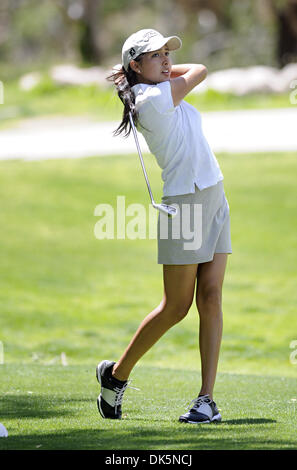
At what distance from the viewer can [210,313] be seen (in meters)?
4.93

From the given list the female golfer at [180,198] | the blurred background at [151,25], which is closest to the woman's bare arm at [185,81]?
the female golfer at [180,198]

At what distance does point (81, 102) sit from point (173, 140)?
18.3 metres

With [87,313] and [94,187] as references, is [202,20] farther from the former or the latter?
[87,313]

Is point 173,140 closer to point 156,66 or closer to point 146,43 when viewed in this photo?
point 156,66

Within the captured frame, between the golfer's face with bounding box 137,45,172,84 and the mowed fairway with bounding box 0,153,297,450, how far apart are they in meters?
1.79

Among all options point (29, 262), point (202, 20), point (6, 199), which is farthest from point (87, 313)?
point (202, 20)

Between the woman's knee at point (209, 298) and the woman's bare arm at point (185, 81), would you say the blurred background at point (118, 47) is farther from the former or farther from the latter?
the woman's knee at point (209, 298)

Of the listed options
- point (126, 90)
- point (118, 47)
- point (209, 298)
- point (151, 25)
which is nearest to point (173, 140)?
point (126, 90)

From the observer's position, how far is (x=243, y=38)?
4322 centimetres

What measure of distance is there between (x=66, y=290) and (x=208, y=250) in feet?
23.8

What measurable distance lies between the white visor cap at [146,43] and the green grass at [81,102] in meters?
13.9

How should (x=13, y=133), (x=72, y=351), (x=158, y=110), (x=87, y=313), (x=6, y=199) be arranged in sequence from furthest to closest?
(x=13, y=133) → (x=6, y=199) → (x=87, y=313) → (x=72, y=351) → (x=158, y=110)

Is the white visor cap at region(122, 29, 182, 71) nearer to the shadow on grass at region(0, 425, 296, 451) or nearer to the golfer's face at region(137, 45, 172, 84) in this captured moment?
the golfer's face at region(137, 45, 172, 84)

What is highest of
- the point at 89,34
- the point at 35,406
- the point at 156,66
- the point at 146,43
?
the point at 89,34
